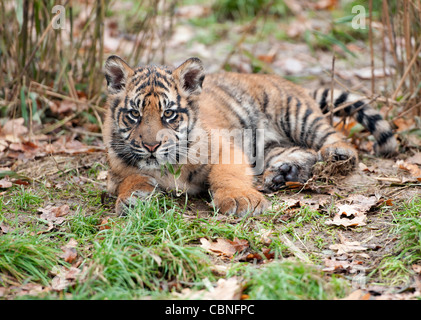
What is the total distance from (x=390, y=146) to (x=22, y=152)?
4049 mm

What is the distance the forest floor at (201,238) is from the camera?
3.04 metres

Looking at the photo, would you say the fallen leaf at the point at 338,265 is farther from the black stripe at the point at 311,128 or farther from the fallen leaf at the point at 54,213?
the black stripe at the point at 311,128

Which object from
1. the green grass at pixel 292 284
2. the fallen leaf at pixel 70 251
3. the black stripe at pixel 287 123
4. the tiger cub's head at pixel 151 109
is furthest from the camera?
the black stripe at pixel 287 123

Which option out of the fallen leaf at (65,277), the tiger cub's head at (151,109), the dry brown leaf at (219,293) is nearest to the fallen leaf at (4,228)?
the fallen leaf at (65,277)

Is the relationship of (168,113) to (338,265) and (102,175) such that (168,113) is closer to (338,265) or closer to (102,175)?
(102,175)

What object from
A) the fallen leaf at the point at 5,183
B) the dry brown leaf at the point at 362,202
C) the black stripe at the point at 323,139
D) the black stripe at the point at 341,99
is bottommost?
the dry brown leaf at the point at 362,202

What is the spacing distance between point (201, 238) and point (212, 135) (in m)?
1.38

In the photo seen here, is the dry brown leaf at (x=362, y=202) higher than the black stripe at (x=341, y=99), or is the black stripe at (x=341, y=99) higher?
the black stripe at (x=341, y=99)

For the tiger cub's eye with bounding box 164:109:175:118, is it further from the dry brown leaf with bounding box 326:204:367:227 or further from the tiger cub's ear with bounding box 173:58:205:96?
the dry brown leaf with bounding box 326:204:367:227

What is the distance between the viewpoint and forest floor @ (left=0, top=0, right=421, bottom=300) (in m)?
3.04

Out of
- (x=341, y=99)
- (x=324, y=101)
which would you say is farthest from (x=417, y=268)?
(x=324, y=101)

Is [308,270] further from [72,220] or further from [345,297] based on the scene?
→ [72,220]

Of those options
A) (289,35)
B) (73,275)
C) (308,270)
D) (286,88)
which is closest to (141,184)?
(73,275)

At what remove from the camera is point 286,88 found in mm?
5793
